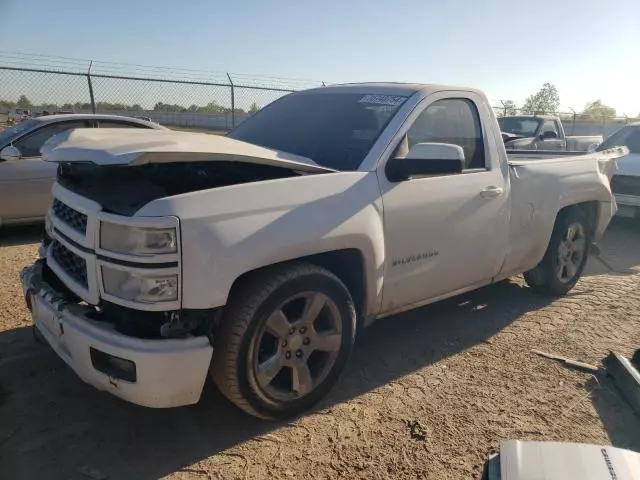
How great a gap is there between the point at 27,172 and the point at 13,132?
1.82 feet

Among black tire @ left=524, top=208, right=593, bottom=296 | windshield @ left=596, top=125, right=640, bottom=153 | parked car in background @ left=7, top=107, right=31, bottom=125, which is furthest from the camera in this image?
parked car in background @ left=7, top=107, right=31, bottom=125

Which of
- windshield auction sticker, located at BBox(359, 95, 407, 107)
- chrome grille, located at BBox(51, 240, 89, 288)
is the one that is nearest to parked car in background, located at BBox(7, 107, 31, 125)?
chrome grille, located at BBox(51, 240, 89, 288)

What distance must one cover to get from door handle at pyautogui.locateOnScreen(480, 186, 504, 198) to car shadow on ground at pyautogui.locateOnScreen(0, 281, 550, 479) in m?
1.14

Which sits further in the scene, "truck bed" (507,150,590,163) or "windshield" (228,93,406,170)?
"truck bed" (507,150,590,163)

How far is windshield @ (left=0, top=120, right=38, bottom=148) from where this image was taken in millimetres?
6544

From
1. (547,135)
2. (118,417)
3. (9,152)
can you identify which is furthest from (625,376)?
(547,135)

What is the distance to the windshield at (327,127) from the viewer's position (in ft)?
11.6

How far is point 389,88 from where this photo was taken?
3.91 metres

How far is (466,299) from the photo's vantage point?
5.19m

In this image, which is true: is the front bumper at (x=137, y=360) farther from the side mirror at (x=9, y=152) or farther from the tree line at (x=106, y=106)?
the tree line at (x=106, y=106)

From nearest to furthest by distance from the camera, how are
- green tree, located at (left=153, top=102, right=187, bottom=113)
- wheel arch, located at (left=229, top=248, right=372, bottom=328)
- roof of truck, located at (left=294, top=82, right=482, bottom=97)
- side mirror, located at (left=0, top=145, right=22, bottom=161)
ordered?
wheel arch, located at (left=229, top=248, right=372, bottom=328) → roof of truck, located at (left=294, top=82, right=482, bottom=97) → side mirror, located at (left=0, top=145, right=22, bottom=161) → green tree, located at (left=153, top=102, right=187, bottom=113)

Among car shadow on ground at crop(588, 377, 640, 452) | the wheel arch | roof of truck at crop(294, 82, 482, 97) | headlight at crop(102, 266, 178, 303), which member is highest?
roof of truck at crop(294, 82, 482, 97)

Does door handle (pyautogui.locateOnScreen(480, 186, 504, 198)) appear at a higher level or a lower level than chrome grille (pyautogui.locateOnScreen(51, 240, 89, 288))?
higher

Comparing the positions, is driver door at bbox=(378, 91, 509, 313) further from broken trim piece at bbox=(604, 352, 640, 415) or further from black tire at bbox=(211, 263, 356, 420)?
broken trim piece at bbox=(604, 352, 640, 415)
